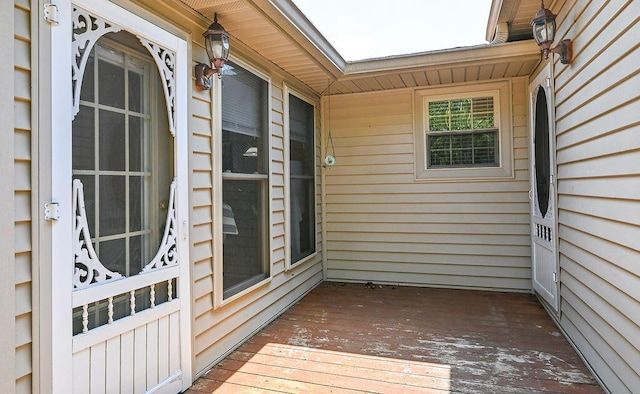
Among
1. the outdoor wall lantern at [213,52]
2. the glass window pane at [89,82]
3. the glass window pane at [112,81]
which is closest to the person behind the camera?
the glass window pane at [89,82]

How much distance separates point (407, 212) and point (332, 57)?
2.07 metres

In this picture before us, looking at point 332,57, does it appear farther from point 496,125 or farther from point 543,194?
point 543,194

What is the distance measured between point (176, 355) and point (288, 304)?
174 centimetres

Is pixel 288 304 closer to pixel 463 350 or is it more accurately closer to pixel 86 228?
pixel 463 350

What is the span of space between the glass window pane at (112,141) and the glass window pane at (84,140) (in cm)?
5

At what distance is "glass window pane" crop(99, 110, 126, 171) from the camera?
1.81 metres

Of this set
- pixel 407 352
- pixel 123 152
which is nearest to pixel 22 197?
pixel 123 152

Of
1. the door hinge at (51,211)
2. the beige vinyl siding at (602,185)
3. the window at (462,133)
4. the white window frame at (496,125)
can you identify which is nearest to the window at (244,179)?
the door hinge at (51,211)

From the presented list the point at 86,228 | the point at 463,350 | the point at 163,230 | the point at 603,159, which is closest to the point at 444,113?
the point at 603,159

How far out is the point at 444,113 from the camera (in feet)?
14.8

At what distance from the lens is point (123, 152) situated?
1.93 m

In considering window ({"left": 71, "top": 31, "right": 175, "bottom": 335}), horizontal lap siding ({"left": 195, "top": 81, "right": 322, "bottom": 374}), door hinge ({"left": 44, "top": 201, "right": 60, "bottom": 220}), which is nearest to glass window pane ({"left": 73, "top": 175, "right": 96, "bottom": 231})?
window ({"left": 71, "top": 31, "right": 175, "bottom": 335})

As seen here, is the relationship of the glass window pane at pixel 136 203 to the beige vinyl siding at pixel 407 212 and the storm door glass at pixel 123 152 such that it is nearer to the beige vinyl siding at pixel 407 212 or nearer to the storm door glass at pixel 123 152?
the storm door glass at pixel 123 152

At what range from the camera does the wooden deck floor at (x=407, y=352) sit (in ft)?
7.64
